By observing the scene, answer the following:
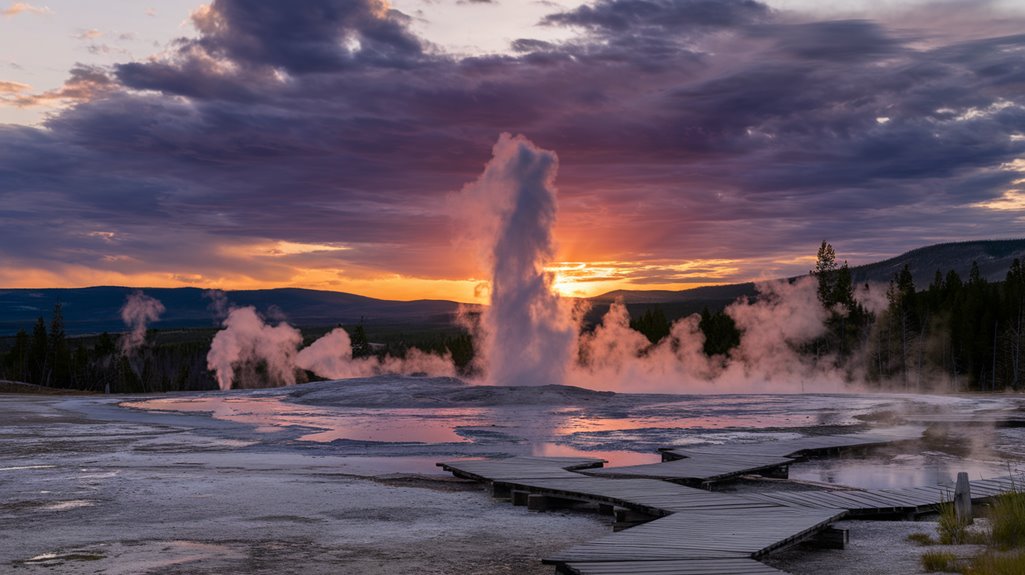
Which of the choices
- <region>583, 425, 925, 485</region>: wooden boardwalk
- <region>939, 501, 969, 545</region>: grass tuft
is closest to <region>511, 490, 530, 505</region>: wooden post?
<region>583, 425, 925, 485</region>: wooden boardwalk

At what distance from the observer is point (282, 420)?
38.7 meters

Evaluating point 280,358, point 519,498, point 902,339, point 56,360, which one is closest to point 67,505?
point 519,498

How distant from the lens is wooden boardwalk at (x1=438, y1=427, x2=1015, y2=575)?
10.9m

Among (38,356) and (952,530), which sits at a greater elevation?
(952,530)

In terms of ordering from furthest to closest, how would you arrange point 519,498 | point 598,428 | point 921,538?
point 598,428 → point 519,498 → point 921,538

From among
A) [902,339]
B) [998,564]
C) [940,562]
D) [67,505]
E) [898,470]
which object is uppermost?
[902,339]

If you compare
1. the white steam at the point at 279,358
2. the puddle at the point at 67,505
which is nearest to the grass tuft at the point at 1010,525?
the puddle at the point at 67,505

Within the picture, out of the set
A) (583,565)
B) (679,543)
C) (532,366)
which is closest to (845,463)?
(679,543)

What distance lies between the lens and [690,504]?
588 inches

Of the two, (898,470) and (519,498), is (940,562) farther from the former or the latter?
(898,470)

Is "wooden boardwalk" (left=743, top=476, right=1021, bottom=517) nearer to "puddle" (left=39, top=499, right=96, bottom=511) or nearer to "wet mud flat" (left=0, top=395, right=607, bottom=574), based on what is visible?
"wet mud flat" (left=0, top=395, right=607, bottom=574)

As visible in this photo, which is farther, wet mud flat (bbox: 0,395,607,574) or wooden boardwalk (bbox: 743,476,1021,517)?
wooden boardwalk (bbox: 743,476,1021,517)

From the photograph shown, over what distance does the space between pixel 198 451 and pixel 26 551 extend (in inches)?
553

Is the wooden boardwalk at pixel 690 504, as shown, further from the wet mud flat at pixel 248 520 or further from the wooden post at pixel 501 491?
the wet mud flat at pixel 248 520
